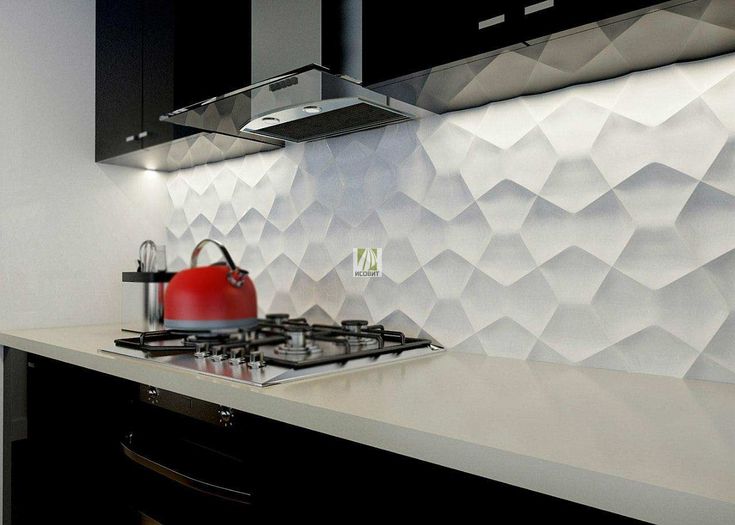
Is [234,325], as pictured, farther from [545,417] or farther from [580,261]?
[580,261]

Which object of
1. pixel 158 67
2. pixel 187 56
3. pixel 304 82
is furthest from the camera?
pixel 158 67

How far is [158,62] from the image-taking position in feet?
5.97

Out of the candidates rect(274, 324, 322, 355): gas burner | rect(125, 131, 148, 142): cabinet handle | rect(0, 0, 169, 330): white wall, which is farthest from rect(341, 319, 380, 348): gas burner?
rect(0, 0, 169, 330): white wall

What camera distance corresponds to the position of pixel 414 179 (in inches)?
62.6

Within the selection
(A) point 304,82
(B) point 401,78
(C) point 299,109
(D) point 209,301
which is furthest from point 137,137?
(B) point 401,78

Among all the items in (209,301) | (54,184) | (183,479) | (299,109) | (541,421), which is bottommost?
(183,479)

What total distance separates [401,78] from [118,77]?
1.37 metres

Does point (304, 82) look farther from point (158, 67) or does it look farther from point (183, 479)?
point (183, 479)

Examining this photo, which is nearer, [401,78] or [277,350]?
[401,78]

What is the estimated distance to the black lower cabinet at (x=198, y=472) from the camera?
2.55ft

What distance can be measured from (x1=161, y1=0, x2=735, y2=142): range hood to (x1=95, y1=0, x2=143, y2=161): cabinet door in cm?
38

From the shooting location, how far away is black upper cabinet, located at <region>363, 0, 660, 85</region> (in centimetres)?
92

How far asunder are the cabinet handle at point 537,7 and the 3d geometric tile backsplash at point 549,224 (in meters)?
0.37

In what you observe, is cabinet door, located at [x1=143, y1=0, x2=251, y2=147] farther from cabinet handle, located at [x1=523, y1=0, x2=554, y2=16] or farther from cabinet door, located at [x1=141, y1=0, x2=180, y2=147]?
cabinet handle, located at [x1=523, y1=0, x2=554, y2=16]
